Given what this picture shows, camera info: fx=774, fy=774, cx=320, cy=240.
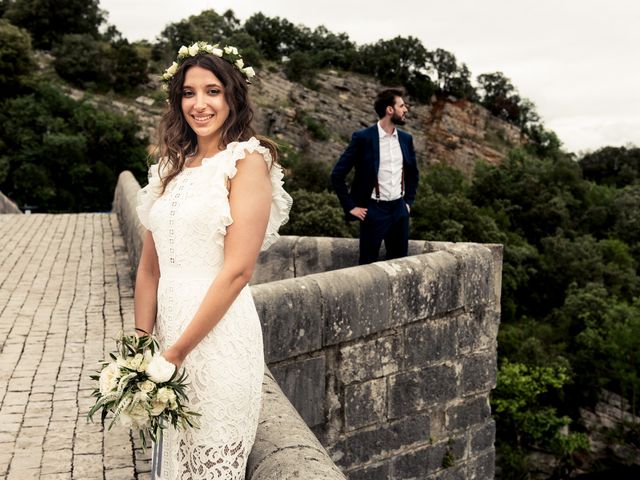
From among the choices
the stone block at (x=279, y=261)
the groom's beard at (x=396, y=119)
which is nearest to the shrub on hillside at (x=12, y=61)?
the stone block at (x=279, y=261)

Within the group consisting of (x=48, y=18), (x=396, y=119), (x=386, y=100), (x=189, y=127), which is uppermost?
(x=48, y=18)

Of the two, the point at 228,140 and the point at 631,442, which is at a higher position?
the point at 228,140

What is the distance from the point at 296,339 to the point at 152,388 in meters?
2.72

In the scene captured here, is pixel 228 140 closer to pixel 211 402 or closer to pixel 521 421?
pixel 211 402

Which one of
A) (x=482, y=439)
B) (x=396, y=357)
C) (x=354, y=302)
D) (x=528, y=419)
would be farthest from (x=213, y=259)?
(x=528, y=419)

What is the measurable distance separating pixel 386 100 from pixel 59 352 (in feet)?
10.0

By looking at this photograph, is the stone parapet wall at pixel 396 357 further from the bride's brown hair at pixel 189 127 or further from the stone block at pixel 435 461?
the bride's brown hair at pixel 189 127

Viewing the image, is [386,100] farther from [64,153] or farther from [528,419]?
[64,153]

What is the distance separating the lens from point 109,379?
2.27 meters

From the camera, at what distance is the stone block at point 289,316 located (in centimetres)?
477

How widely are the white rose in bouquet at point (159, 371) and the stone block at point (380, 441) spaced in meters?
3.21

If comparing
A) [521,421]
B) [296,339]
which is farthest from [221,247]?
[521,421]

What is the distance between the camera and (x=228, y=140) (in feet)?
8.53

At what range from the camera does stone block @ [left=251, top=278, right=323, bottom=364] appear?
15.6 feet
